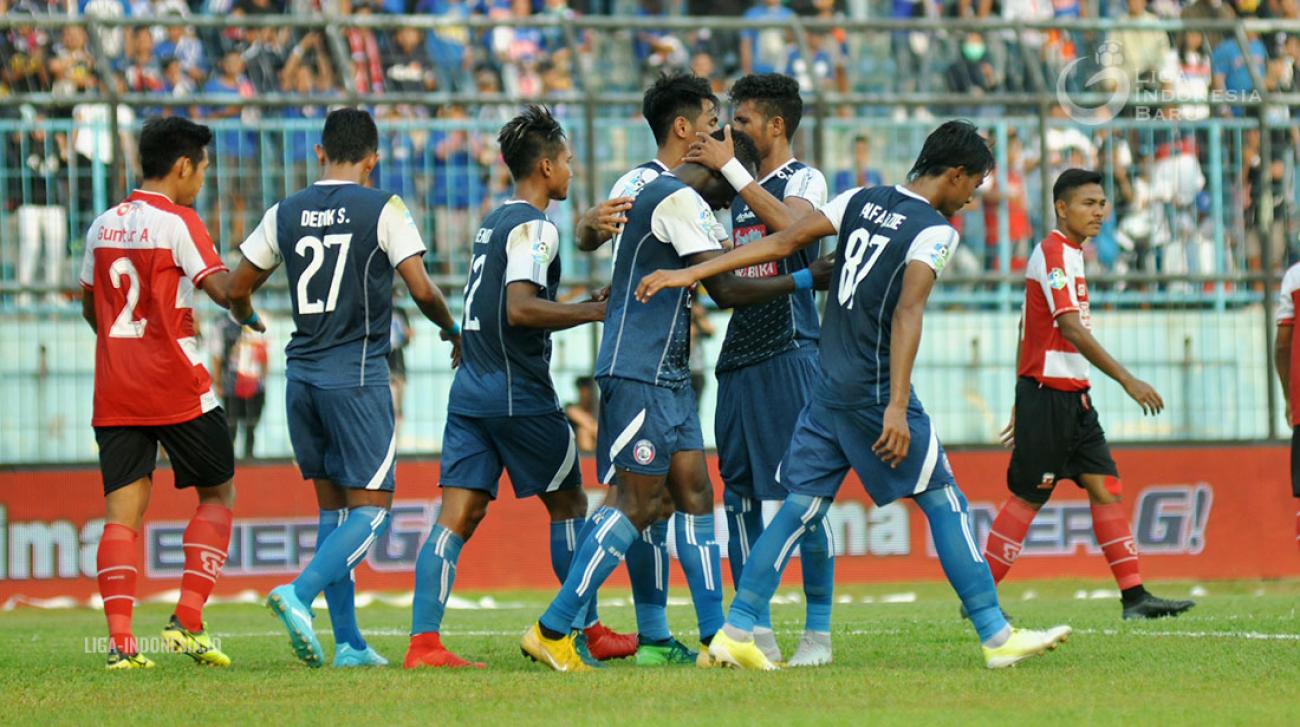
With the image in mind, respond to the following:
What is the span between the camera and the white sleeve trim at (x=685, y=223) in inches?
308

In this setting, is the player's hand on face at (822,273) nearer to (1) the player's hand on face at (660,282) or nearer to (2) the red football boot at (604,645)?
(1) the player's hand on face at (660,282)

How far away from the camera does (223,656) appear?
8.74 m

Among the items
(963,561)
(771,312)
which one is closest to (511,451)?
(771,312)

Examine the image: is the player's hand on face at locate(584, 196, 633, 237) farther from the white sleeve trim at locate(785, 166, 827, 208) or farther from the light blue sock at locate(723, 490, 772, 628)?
the light blue sock at locate(723, 490, 772, 628)

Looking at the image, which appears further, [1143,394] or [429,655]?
[1143,394]

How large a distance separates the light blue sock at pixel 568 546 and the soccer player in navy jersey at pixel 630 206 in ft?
0.03

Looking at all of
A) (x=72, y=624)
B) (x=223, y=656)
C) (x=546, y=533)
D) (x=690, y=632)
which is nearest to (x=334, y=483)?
(x=223, y=656)

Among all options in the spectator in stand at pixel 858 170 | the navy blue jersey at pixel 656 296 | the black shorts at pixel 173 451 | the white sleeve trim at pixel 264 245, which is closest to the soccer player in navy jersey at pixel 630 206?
the navy blue jersey at pixel 656 296

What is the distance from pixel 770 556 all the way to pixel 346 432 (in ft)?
6.77

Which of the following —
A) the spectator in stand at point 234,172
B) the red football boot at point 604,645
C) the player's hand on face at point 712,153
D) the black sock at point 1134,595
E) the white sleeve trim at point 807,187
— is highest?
the spectator in stand at point 234,172

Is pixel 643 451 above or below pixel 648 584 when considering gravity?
above

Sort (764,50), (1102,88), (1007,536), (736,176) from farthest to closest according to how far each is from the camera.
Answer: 1. (764,50)
2. (1102,88)
3. (1007,536)
4. (736,176)

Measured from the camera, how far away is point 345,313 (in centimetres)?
849

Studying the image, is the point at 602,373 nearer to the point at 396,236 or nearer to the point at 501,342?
the point at 501,342
